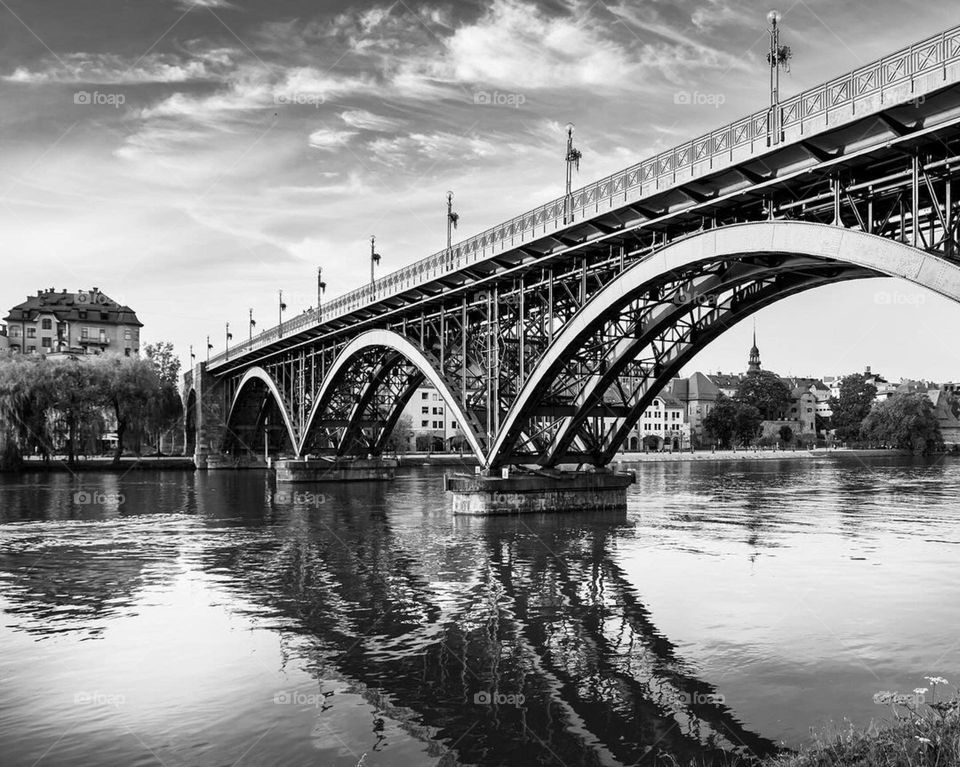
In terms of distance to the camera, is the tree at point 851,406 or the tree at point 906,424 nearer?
the tree at point 906,424

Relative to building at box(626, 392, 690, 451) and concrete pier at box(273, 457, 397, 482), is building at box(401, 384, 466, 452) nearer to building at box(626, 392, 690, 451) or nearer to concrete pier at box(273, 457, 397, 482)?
building at box(626, 392, 690, 451)

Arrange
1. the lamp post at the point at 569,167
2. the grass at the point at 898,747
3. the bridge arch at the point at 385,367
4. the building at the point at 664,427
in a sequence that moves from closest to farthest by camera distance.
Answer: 1. the grass at the point at 898,747
2. the lamp post at the point at 569,167
3. the bridge arch at the point at 385,367
4. the building at the point at 664,427

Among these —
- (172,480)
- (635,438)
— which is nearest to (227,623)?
(172,480)

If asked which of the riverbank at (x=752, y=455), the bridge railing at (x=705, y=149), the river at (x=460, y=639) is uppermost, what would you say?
the bridge railing at (x=705, y=149)

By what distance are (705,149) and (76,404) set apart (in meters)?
62.8

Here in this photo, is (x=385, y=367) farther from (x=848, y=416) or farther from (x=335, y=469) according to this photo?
(x=848, y=416)

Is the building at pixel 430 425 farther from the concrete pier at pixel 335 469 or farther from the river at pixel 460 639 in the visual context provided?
the river at pixel 460 639

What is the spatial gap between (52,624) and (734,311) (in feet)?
72.9

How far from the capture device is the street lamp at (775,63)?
70.0 ft

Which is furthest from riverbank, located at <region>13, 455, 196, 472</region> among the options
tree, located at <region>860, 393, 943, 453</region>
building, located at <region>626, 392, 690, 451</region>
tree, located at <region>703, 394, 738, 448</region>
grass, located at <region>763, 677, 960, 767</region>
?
tree, located at <region>860, 393, 943, 453</region>

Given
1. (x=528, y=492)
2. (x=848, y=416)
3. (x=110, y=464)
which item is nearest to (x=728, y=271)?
(x=528, y=492)

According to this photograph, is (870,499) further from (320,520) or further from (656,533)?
(320,520)

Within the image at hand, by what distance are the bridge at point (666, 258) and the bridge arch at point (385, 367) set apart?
167 mm

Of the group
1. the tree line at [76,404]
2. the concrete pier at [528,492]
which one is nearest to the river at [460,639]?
the concrete pier at [528,492]
